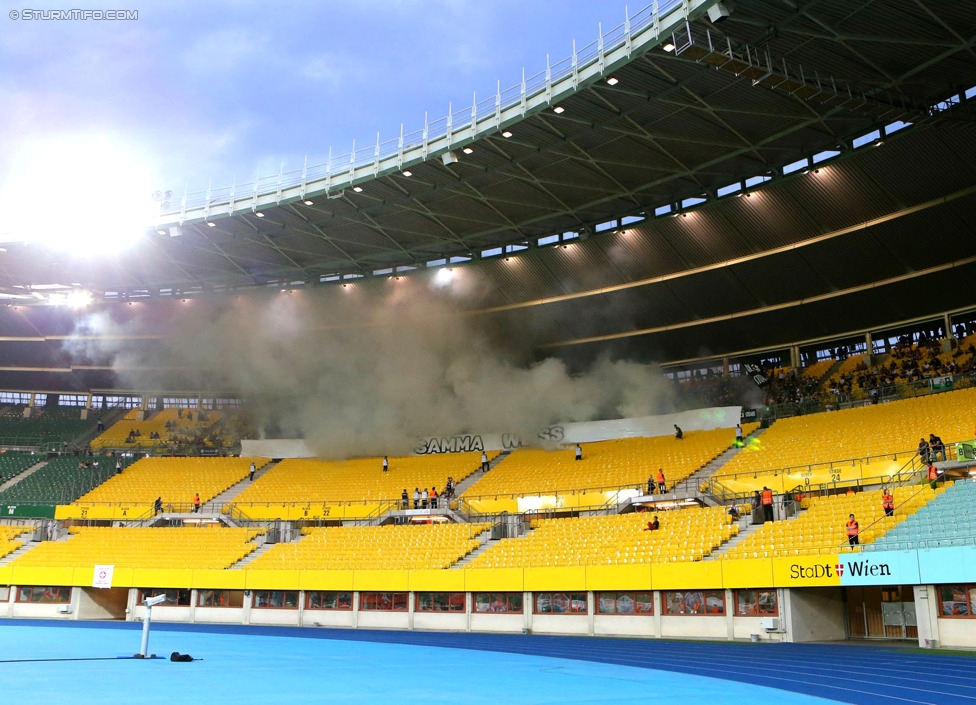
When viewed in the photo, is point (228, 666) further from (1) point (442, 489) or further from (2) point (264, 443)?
(2) point (264, 443)

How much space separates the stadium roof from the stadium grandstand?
0.16 metres

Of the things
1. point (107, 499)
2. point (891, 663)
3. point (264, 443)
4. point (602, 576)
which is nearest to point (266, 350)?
point (264, 443)

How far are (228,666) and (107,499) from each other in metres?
32.7

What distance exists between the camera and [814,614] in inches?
900

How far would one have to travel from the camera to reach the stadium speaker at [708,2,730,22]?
78.3ft

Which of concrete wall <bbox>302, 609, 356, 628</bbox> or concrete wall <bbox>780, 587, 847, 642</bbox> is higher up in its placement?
concrete wall <bbox>780, 587, 847, 642</bbox>

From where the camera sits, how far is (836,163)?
110 ft

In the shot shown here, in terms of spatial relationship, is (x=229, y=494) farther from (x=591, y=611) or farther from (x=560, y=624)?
(x=591, y=611)

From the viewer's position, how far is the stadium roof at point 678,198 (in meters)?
26.7

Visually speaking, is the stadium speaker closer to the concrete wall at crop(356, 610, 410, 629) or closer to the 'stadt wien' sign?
the 'stadt wien' sign

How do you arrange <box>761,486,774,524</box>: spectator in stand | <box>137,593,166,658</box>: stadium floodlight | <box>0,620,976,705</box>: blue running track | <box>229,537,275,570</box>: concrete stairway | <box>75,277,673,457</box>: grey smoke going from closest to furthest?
<box>0,620,976,705</box>: blue running track, <box>137,593,166,658</box>: stadium floodlight, <box>761,486,774,524</box>: spectator in stand, <box>229,537,275,570</box>: concrete stairway, <box>75,277,673,457</box>: grey smoke

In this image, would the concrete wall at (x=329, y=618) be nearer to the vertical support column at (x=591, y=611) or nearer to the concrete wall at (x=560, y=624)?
the concrete wall at (x=560, y=624)

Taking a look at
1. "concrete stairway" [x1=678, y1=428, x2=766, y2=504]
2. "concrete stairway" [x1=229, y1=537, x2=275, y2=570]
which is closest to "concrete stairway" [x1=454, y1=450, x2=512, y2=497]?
"concrete stairway" [x1=229, y1=537, x2=275, y2=570]

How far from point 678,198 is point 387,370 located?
66.1ft
